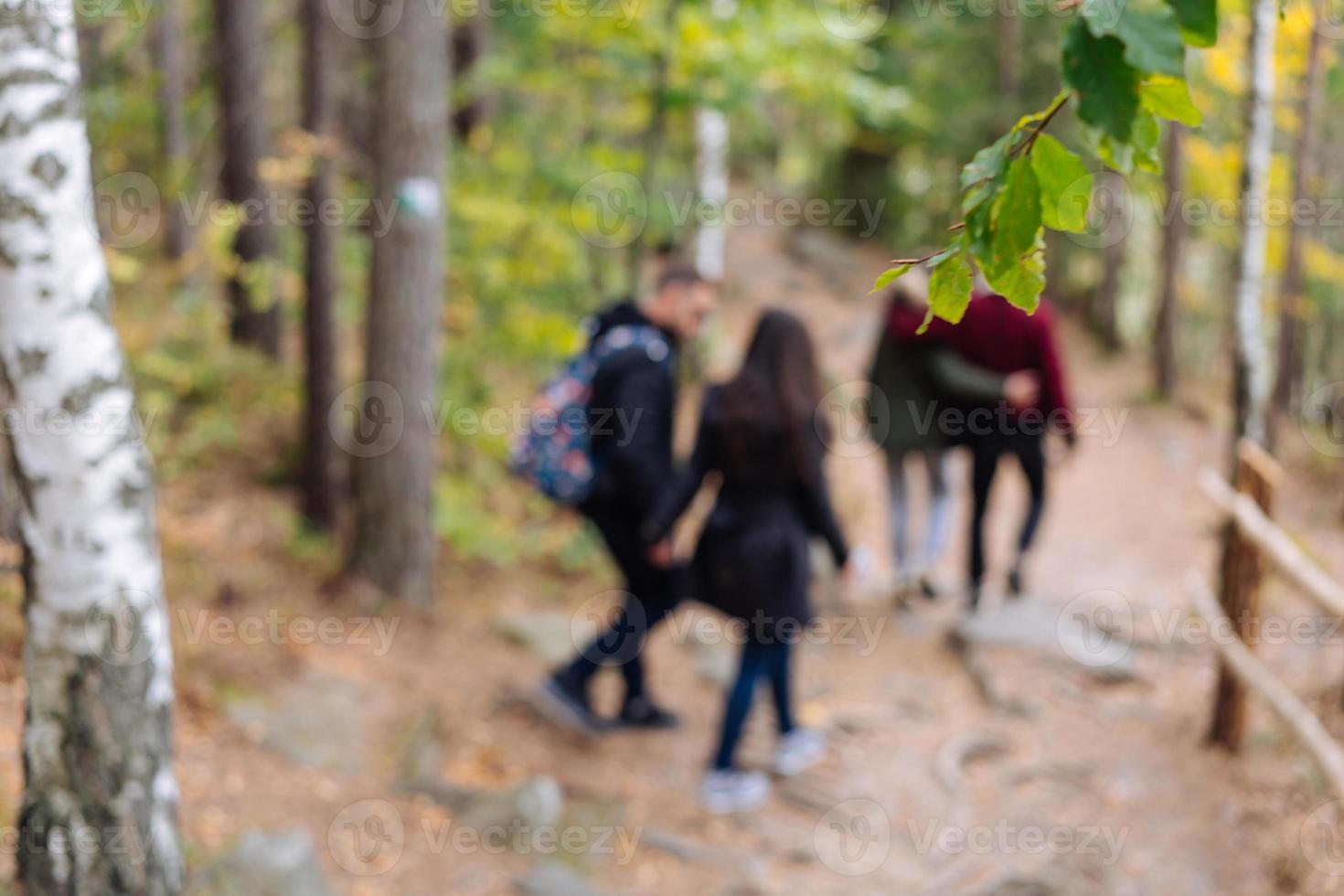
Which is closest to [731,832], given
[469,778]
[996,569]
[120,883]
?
[469,778]

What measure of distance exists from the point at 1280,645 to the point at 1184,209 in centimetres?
754

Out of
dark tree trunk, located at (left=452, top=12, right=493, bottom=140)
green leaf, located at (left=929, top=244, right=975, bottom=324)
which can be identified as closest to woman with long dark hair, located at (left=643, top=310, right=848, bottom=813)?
green leaf, located at (left=929, top=244, right=975, bottom=324)

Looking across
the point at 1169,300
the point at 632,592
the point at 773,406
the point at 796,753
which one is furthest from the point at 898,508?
the point at 1169,300

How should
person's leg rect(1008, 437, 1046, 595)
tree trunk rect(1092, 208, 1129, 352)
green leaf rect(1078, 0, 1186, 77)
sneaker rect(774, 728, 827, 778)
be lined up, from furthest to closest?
tree trunk rect(1092, 208, 1129, 352) < person's leg rect(1008, 437, 1046, 595) < sneaker rect(774, 728, 827, 778) < green leaf rect(1078, 0, 1186, 77)

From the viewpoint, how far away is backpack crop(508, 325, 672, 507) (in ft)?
16.3

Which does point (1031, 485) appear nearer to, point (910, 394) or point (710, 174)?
point (910, 394)

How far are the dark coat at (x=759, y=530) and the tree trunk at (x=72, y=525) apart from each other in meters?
2.29

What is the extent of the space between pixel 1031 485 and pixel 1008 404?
59cm

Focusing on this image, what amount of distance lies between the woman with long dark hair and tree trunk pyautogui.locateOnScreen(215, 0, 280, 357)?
5293mm

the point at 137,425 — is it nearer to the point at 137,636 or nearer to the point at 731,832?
the point at 137,636

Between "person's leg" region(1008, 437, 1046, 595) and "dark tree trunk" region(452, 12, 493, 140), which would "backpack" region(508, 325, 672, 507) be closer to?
"person's leg" region(1008, 437, 1046, 595)

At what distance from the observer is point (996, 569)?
31.3ft

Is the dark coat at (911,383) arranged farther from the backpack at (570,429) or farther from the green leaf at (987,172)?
the green leaf at (987,172)

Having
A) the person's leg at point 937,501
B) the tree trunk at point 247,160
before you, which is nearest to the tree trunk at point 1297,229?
the person's leg at point 937,501
